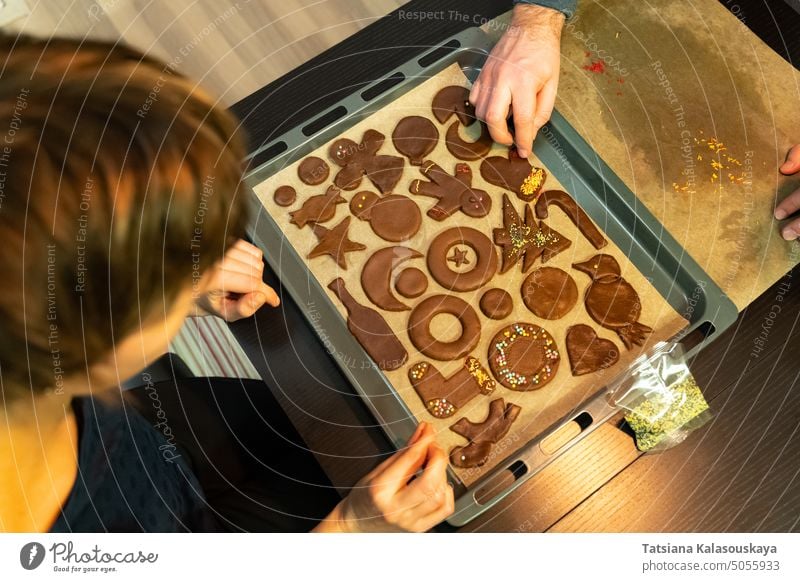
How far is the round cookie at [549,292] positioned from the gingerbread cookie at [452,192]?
130 mm

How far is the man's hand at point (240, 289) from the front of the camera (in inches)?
34.9

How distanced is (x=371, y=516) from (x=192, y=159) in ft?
1.55

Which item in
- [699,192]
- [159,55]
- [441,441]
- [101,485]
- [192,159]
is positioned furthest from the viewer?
[159,55]

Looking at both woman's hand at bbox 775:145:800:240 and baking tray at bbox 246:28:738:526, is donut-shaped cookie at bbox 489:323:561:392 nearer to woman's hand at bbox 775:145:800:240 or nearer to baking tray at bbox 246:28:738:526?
baking tray at bbox 246:28:738:526

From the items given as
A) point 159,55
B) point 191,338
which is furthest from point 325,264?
point 159,55

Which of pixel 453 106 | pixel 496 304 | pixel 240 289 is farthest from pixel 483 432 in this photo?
pixel 453 106

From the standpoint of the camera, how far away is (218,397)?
919 mm

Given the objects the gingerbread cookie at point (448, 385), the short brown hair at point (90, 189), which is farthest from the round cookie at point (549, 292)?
the short brown hair at point (90, 189)

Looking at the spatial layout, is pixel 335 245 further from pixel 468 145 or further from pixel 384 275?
pixel 468 145

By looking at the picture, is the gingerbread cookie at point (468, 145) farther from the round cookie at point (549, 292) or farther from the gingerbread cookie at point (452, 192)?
the round cookie at point (549, 292)

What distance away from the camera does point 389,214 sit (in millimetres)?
982

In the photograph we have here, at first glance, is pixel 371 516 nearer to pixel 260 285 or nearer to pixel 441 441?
pixel 441 441

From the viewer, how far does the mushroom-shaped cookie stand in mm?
919

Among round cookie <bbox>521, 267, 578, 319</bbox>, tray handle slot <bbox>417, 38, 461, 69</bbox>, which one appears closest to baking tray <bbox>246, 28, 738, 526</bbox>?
tray handle slot <bbox>417, 38, 461, 69</bbox>
